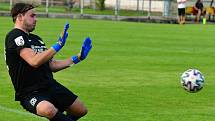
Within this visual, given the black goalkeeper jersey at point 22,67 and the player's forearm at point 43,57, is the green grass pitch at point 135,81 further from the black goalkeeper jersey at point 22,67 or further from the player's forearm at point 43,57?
the player's forearm at point 43,57

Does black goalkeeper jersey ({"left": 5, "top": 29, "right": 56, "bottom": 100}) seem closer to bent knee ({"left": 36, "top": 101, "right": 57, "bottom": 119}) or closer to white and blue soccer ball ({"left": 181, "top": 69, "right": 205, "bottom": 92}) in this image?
bent knee ({"left": 36, "top": 101, "right": 57, "bottom": 119})

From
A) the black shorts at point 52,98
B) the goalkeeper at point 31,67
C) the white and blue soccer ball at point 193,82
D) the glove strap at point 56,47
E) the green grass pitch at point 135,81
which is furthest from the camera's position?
the green grass pitch at point 135,81

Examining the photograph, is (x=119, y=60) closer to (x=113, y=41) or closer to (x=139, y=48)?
(x=139, y=48)

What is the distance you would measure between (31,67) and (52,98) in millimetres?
515

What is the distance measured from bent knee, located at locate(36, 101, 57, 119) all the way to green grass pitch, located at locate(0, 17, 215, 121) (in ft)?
8.12

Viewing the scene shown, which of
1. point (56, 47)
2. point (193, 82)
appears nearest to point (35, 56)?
point (56, 47)

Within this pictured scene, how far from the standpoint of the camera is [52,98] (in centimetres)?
850

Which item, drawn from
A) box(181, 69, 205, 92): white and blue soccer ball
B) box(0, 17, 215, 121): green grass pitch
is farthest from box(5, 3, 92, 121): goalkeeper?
box(181, 69, 205, 92): white and blue soccer ball

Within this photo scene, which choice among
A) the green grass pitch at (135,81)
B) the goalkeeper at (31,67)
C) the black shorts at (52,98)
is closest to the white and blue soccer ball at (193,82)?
the green grass pitch at (135,81)

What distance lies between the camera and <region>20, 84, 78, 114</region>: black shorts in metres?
8.19

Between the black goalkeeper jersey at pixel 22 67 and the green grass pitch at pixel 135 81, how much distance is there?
2.21 m

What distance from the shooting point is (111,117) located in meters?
10.7

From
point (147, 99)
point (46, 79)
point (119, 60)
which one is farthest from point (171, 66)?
point (46, 79)

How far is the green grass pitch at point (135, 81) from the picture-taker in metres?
11.2
